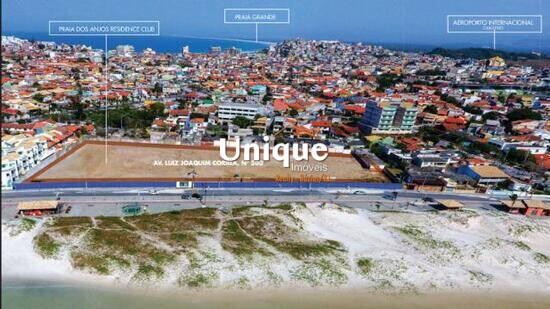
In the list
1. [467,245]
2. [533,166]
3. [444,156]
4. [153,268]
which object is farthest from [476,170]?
[153,268]

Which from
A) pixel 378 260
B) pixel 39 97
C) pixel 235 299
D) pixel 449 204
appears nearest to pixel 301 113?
pixel 449 204

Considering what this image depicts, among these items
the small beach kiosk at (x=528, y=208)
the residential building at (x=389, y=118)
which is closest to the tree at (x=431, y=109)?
the residential building at (x=389, y=118)

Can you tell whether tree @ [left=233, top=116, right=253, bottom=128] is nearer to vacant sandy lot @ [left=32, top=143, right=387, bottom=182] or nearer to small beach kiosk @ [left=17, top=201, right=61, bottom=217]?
vacant sandy lot @ [left=32, top=143, right=387, bottom=182]

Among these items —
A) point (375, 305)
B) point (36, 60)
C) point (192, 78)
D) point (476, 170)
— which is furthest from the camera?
point (36, 60)

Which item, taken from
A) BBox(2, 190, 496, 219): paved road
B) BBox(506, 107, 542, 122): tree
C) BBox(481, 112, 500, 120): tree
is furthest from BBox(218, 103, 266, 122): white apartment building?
BBox(506, 107, 542, 122): tree

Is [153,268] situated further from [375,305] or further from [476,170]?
[476,170]

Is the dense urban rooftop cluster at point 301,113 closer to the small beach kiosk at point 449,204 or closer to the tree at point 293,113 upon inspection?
the tree at point 293,113

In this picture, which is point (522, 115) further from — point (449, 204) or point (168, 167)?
point (168, 167)
